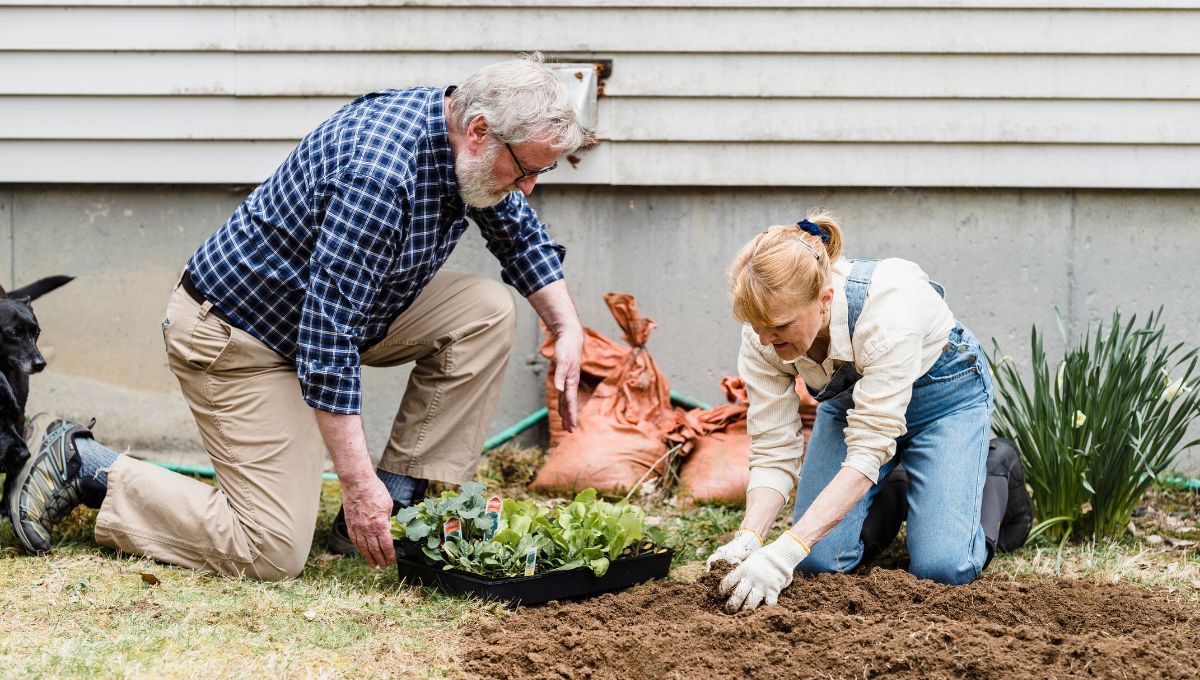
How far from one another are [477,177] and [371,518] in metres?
0.96

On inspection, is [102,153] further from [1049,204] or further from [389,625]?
[1049,204]

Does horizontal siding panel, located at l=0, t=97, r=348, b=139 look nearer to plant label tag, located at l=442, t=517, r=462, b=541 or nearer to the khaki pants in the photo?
the khaki pants

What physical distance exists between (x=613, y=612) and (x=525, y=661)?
1.34ft

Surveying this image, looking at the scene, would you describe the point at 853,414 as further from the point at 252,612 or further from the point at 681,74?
the point at 681,74

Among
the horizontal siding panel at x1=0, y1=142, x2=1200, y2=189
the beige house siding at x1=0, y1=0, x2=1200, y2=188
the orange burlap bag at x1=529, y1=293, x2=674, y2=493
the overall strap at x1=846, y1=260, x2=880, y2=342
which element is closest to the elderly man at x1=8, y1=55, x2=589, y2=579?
the orange burlap bag at x1=529, y1=293, x2=674, y2=493

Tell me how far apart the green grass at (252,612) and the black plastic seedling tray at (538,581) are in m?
0.04

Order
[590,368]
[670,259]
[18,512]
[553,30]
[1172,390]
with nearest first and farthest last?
[18,512] → [1172,390] → [590,368] → [553,30] → [670,259]

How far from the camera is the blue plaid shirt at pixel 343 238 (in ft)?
9.53

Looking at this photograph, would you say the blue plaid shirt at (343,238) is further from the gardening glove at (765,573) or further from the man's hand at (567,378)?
the gardening glove at (765,573)

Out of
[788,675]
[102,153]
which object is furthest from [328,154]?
[102,153]

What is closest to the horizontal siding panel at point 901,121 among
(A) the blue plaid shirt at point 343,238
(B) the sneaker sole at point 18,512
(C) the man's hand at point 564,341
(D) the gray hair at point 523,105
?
(C) the man's hand at point 564,341

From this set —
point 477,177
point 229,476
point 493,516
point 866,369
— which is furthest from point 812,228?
point 229,476

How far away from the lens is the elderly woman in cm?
277

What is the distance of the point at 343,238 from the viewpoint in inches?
114
